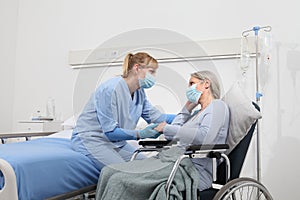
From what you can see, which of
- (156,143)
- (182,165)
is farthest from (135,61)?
(182,165)

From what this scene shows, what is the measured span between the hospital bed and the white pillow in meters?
0.75

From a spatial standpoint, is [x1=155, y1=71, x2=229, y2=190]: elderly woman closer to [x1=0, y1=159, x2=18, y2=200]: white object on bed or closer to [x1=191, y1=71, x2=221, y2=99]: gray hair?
[x1=191, y1=71, x2=221, y2=99]: gray hair

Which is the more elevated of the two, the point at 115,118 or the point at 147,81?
the point at 147,81

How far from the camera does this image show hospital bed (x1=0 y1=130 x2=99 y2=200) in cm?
142

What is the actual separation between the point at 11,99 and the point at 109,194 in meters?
2.39

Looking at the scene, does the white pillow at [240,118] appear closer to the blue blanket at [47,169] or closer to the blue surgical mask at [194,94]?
the blue surgical mask at [194,94]

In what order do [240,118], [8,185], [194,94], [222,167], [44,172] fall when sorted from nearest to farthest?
[8,185] → [44,172] → [240,118] → [222,167] → [194,94]

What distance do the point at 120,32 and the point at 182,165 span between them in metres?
1.87

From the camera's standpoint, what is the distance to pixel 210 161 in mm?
1776

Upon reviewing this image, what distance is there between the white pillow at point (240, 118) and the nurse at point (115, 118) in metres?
0.43

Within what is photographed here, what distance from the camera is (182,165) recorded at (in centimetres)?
163

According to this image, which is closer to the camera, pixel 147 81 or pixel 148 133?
pixel 148 133

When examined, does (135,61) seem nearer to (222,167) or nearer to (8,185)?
(222,167)

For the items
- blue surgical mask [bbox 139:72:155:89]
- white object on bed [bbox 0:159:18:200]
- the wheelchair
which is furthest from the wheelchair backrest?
white object on bed [bbox 0:159:18:200]
